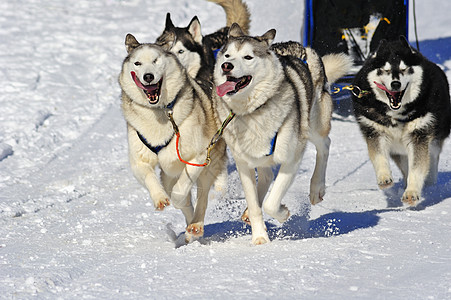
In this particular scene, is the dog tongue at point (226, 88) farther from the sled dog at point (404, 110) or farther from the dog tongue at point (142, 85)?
the sled dog at point (404, 110)

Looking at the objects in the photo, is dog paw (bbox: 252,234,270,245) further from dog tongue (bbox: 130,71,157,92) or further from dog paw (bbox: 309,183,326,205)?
dog tongue (bbox: 130,71,157,92)

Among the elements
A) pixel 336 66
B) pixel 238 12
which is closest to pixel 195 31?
pixel 238 12

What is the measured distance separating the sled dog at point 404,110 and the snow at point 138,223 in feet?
1.08

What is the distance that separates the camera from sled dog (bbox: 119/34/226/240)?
11.5 feet

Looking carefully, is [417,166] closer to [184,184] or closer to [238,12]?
[184,184]

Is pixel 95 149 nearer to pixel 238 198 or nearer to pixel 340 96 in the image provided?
pixel 238 198

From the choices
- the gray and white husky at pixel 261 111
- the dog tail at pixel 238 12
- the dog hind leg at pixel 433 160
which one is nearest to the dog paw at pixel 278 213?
the gray and white husky at pixel 261 111

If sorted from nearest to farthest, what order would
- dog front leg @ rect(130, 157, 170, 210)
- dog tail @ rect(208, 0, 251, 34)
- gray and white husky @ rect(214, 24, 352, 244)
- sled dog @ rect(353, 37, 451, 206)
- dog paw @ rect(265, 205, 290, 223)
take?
gray and white husky @ rect(214, 24, 352, 244) → dog front leg @ rect(130, 157, 170, 210) → dog paw @ rect(265, 205, 290, 223) → sled dog @ rect(353, 37, 451, 206) → dog tail @ rect(208, 0, 251, 34)

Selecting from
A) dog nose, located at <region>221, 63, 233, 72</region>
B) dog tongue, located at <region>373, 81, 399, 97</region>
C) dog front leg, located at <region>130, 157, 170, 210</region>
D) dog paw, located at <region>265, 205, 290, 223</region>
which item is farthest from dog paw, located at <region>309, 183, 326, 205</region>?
dog nose, located at <region>221, 63, 233, 72</region>

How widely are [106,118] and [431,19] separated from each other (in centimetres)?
788

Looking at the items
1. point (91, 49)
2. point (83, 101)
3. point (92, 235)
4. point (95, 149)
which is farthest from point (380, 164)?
point (91, 49)

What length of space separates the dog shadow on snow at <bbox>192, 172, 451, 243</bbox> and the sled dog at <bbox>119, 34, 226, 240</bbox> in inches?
23.1

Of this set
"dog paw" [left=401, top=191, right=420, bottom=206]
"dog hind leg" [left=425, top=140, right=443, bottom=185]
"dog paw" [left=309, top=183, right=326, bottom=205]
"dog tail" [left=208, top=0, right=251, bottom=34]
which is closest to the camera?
"dog paw" [left=401, top=191, right=420, bottom=206]

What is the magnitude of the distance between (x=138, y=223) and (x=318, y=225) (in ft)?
3.95
